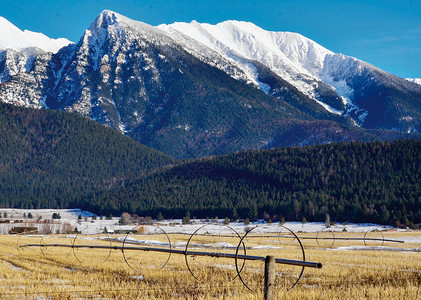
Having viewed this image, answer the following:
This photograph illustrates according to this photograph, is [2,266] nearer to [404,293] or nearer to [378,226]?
[404,293]

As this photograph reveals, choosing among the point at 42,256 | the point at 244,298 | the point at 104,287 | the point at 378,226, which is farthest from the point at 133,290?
the point at 378,226

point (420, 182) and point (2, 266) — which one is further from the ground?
point (420, 182)

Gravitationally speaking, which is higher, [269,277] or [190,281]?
[269,277]

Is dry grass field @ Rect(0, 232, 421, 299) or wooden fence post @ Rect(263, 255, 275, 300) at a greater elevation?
wooden fence post @ Rect(263, 255, 275, 300)

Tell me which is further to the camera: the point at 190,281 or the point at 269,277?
the point at 190,281

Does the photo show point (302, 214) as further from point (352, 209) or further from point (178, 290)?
point (178, 290)

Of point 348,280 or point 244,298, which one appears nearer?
point 244,298

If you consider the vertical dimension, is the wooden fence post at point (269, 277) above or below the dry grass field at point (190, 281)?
above

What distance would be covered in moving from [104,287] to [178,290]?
13.1 feet

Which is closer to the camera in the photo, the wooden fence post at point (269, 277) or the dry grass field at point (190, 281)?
the wooden fence post at point (269, 277)

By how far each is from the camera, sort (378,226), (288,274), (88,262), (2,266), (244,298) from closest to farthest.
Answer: (244,298), (288,274), (2,266), (88,262), (378,226)

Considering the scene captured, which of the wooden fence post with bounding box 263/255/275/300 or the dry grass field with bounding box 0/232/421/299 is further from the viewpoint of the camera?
the dry grass field with bounding box 0/232/421/299

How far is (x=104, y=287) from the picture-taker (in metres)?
25.9

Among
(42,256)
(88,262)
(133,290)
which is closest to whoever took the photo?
(133,290)
